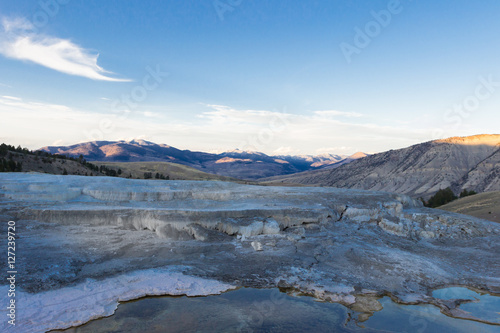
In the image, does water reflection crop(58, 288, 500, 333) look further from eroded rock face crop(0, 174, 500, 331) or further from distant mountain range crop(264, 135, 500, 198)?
distant mountain range crop(264, 135, 500, 198)

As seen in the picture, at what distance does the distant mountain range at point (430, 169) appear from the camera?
67.8 m

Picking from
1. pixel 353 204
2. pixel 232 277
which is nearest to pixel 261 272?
pixel 232 277

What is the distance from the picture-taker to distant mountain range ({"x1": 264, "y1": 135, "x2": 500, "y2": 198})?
6781 centimetres

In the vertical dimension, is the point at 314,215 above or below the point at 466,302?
above

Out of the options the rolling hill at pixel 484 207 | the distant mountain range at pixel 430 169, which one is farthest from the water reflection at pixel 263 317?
the distant mountain range at pixel 430 169

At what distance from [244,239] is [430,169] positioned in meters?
78.9

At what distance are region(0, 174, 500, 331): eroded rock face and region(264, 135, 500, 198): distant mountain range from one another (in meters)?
57.2

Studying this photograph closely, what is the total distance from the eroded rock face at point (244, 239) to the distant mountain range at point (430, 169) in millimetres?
57176

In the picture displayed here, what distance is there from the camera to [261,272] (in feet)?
31.3

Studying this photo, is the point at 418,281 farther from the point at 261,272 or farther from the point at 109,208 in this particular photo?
the point at 109,208

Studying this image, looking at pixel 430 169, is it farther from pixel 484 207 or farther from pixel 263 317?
pixel 263 317

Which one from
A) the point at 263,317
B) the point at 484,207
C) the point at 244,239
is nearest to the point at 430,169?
the point at 484,207

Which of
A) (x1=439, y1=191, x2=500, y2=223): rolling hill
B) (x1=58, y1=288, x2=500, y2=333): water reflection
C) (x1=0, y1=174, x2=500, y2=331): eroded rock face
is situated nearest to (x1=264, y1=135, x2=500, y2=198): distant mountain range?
(x1=439, y1=191, x2=500, y2=223): rolling hill

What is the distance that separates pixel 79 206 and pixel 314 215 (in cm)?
989
